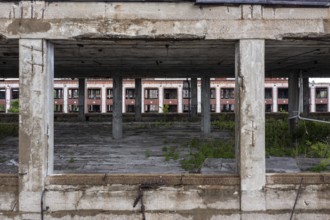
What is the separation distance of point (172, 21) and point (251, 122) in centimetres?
292

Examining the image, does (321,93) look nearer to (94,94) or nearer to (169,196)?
(94,94)

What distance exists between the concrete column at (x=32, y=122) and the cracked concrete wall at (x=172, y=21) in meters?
0.57

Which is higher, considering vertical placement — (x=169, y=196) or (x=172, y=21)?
(x=172, y=21)

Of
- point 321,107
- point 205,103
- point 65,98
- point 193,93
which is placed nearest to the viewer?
point 205,103

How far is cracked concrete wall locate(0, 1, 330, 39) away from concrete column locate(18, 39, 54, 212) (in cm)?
57

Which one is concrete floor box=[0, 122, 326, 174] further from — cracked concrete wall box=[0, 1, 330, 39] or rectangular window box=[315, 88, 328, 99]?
rectangular window box=[315, 88, 328, 99]

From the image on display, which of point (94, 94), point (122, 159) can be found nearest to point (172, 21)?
point (122, 159)

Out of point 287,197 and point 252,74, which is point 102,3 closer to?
point 252,74

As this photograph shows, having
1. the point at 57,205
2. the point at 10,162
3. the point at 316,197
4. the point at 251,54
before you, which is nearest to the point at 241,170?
the point at 316,197

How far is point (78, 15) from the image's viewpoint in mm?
7352

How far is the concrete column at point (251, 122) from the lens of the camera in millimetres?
7363

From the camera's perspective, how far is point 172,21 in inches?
291

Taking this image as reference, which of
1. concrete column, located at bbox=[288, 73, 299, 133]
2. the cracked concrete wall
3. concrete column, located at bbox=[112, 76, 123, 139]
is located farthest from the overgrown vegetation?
concrete column, located at bbox=[288, 73, 299, 133]

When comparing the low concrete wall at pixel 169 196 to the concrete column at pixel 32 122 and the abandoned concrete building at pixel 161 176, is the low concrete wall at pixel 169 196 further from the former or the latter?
the concrete column at pixel 32 122
